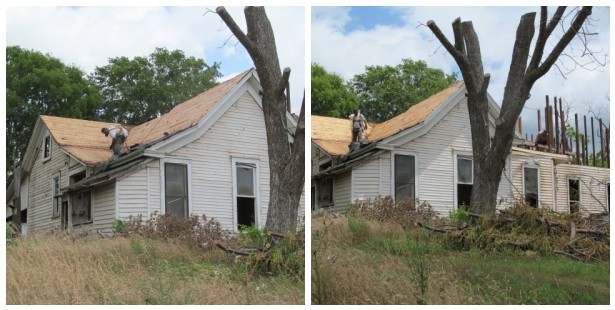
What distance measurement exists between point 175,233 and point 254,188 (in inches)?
25.7

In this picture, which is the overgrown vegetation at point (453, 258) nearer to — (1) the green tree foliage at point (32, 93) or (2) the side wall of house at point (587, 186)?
(2) the side wall of house at point (587, 186)

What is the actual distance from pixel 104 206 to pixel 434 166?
2.32 metres

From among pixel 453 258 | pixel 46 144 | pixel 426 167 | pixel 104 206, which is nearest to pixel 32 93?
pixel 46 144

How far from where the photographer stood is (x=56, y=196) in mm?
6602

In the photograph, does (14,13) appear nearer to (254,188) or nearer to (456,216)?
(254,188)

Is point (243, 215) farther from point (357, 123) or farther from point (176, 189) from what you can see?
point (357, 123)

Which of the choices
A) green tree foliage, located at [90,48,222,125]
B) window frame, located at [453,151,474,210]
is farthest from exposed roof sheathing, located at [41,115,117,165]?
window frame, located at [453,151,474,210]

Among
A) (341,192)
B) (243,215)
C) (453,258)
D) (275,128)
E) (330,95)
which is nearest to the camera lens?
(453,258)

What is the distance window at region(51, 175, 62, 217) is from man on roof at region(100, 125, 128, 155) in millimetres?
466

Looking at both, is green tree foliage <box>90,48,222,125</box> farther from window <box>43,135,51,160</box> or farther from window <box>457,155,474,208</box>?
window <box>457,155,474,208</box>

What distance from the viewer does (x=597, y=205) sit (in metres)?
6.54

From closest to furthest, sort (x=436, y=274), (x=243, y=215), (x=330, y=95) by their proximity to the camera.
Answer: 1. (x=436, y=274)
2. (x=330, y=95)
3. (x=243, y=215)

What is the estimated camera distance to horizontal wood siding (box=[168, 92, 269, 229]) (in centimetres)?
662

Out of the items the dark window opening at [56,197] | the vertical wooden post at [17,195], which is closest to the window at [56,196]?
the dark window opening at [56,197]
